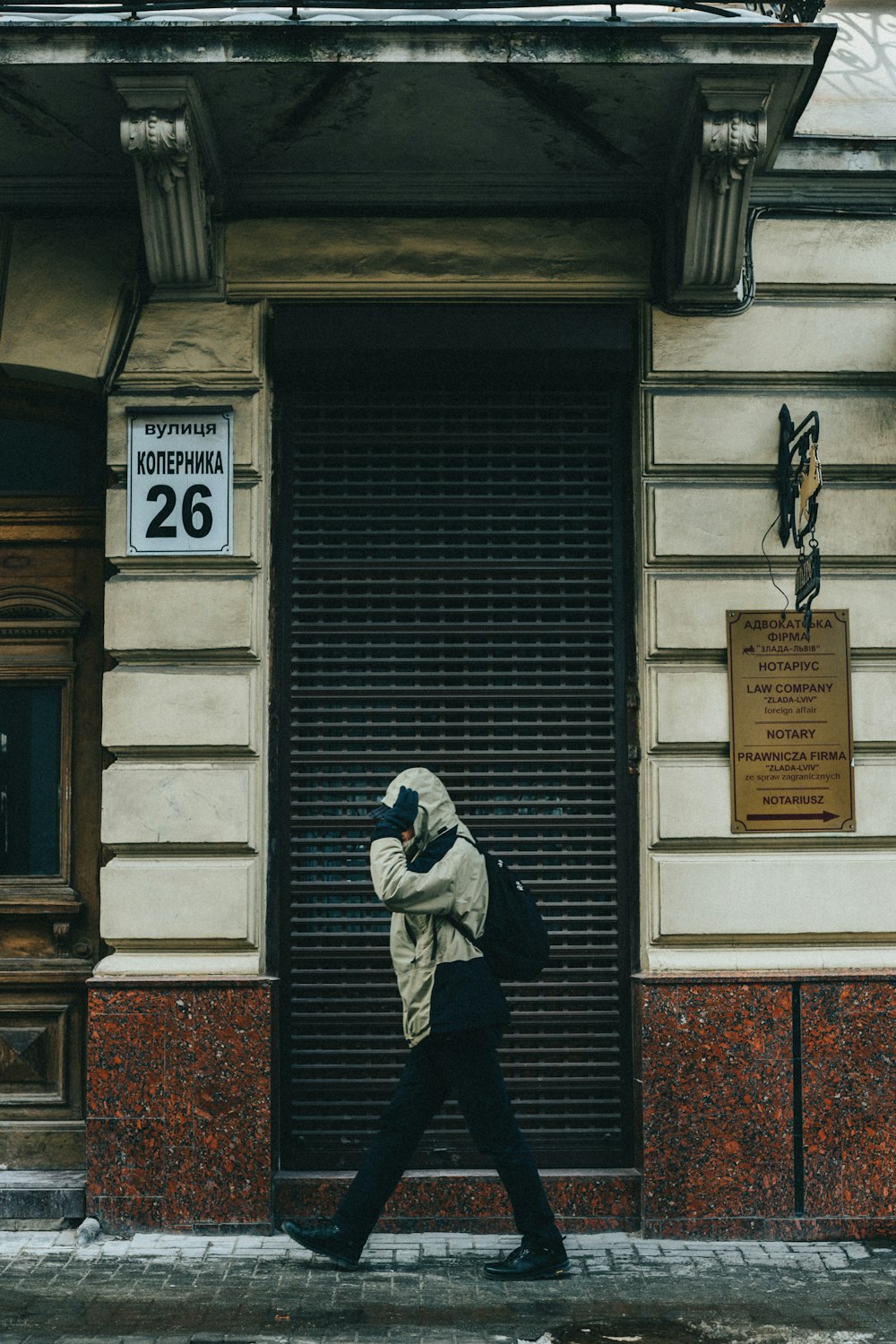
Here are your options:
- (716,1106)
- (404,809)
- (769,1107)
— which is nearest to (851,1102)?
(769,1107)

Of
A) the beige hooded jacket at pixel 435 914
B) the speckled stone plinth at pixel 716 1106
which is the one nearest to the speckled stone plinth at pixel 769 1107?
the speckled stone plinth at pixel 716 1106

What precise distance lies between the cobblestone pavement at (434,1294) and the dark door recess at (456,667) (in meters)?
0.61

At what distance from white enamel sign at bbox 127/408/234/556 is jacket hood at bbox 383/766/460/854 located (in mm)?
1507

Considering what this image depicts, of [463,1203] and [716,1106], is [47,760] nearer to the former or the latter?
[463,1203]

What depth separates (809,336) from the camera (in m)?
6.25

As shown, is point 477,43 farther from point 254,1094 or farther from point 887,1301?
point 887,1301

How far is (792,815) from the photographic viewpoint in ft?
19.8

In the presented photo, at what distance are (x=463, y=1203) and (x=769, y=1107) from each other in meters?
1.41

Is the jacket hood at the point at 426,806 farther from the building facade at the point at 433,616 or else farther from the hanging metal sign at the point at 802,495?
the hanging metal sign at the point at 802,495

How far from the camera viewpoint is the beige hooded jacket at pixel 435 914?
512 cm

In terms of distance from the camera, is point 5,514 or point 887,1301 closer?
point 887,1301

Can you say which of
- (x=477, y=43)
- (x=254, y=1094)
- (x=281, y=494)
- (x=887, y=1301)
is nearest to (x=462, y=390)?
(x=281, y=494)

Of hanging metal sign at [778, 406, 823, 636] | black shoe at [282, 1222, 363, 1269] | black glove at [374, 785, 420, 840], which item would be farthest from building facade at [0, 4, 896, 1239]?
black glove at [374, 785, 420, 840]

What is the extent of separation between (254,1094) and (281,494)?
8.95 feet
